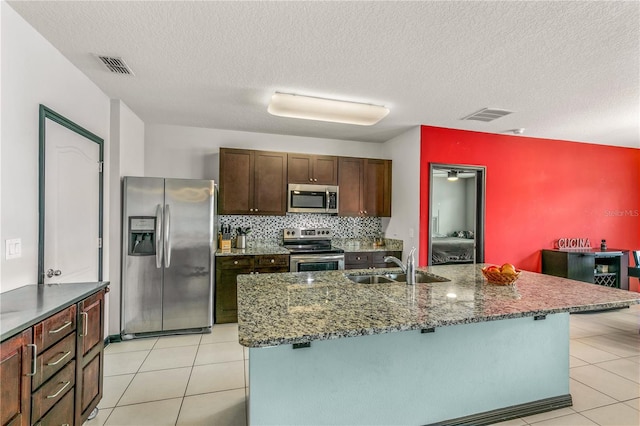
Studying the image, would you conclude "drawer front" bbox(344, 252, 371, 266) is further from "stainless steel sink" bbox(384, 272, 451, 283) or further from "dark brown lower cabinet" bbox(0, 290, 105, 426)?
"dark brown lower cabinet" bbox(0, 290, 105, 426)

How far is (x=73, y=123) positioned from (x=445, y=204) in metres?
4.37

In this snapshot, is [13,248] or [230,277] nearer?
[13,248]

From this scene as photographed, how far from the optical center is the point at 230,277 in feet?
13.1

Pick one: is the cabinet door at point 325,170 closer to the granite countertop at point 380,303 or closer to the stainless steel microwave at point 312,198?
the stainless steel microwave at point 312,198

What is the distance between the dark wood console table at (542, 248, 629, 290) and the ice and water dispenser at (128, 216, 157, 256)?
561 cm

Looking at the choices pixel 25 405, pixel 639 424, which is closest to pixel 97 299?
pixel 25 405

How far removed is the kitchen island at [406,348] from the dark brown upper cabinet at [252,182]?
2076mm

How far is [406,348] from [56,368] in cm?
193

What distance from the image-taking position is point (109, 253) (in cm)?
345

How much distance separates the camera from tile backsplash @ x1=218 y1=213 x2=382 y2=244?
15.4ft

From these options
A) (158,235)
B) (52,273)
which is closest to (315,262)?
(158,235)

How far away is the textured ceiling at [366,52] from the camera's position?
1893 mm

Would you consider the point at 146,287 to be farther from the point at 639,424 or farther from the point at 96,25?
the point at 639,424

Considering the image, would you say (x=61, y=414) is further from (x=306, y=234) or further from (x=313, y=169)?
(x=313, y=169)
